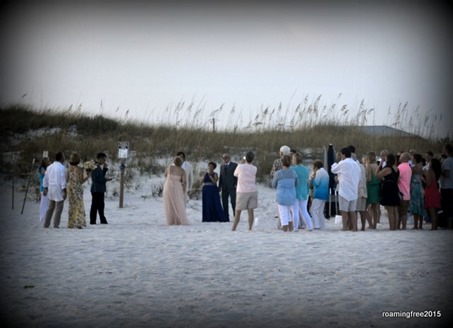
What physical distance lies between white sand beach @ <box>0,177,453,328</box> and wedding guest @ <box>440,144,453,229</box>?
69 cm

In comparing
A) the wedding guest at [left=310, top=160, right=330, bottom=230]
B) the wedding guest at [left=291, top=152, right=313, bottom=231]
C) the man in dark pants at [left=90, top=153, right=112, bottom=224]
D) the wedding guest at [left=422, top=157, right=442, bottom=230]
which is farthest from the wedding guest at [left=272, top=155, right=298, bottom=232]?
the man in dark pants at [left=90, top=153, right=112, bottom=224]

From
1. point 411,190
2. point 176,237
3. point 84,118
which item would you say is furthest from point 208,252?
point 84,118

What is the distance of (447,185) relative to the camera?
14.4 meters

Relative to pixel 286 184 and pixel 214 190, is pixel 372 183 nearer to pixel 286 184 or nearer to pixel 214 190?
pixel 286 184

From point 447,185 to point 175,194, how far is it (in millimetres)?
6223

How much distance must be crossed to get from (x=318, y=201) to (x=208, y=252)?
15.0 feet

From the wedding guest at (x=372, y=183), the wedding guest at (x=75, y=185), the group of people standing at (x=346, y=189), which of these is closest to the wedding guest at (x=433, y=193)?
the group of people standing at (x=346, y=189)

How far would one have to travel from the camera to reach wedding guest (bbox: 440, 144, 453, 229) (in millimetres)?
14117

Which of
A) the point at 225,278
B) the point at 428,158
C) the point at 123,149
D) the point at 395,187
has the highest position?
the point at 123,149

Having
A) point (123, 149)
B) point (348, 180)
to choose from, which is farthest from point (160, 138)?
point (348, 180)

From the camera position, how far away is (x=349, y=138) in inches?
1004

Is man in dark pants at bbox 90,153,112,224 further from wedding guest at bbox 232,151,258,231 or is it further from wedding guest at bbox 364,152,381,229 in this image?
wedding guest at bbox 364,152,381,229

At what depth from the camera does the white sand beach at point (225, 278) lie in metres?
7.52

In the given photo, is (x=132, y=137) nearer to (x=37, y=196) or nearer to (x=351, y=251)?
(x=37, y=196)
